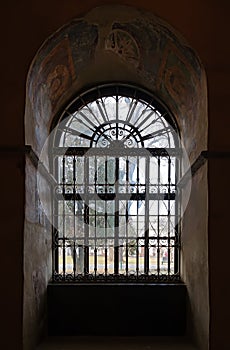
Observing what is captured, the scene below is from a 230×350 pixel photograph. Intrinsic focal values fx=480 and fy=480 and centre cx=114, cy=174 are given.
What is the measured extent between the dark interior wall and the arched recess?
0.52 feet

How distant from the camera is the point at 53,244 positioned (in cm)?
941

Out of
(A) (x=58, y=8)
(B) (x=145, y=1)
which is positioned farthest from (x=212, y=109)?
(A) (x=58, y=8)

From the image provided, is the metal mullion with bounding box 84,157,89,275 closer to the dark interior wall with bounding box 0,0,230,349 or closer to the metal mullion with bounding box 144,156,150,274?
the metal mullion with bounding box 144,156,150,274

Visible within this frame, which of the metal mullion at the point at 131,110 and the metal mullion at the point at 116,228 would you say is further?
the metal mullion at the point at 131,110

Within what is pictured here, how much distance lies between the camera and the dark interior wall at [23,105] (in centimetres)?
657

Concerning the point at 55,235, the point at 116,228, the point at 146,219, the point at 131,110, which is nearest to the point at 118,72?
the point at 131,110

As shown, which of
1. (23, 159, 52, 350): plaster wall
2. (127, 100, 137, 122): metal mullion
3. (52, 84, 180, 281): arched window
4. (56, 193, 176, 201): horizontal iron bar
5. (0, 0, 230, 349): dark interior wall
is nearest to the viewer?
(0, 0, 230, 349): dark interior wall

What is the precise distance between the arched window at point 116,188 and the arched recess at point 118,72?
545 mm

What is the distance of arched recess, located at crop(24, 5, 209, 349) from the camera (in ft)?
23.0

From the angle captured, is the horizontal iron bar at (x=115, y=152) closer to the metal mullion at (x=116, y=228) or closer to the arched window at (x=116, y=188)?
the arched window at (x=116, y=188)

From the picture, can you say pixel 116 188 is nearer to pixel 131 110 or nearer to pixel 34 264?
pixel 131 110

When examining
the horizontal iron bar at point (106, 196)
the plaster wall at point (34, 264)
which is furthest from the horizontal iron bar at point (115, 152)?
the plaster wall at point (34, 264)

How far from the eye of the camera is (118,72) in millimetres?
9398

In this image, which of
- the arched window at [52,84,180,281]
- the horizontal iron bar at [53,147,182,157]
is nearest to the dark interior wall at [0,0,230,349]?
the arched window at [52,84,180,281]
